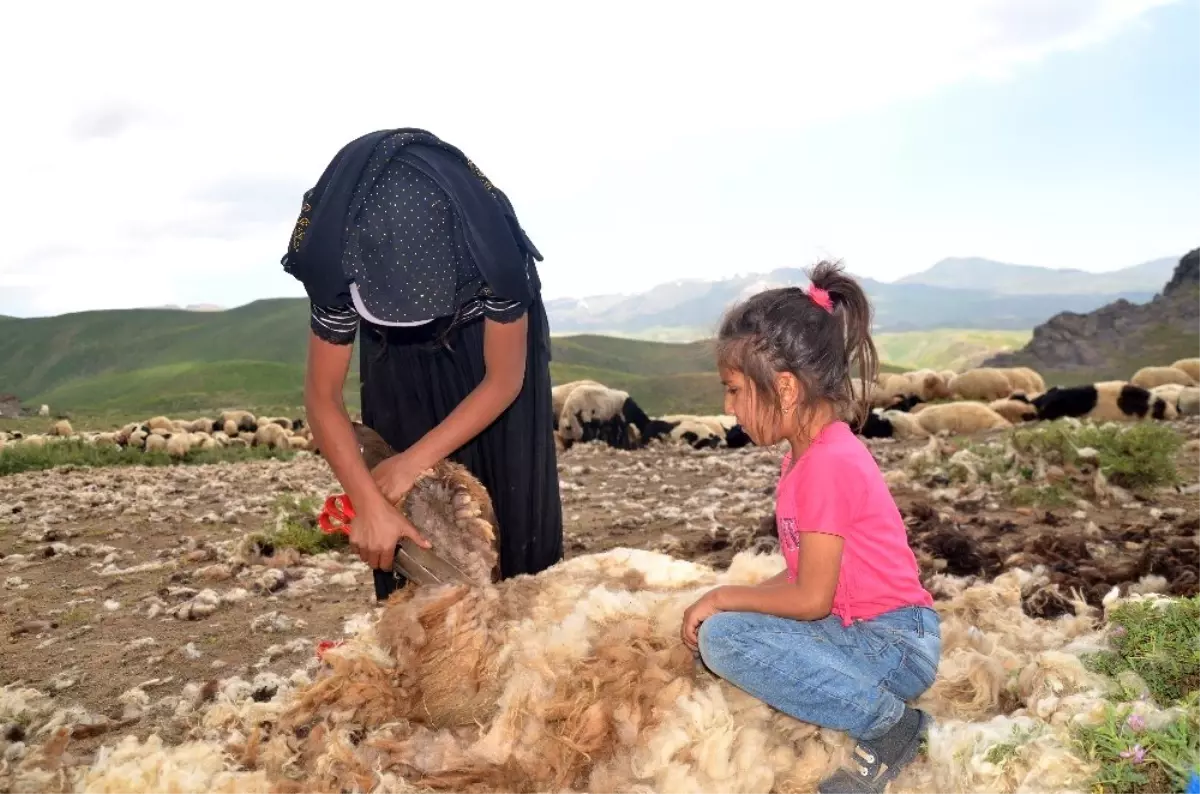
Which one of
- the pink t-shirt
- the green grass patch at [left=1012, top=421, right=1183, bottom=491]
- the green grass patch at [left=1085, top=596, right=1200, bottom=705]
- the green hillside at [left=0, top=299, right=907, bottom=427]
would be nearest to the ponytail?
the pink t-shirt

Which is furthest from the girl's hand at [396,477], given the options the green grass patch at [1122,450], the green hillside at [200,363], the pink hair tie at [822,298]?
the green hillside at [200,363]

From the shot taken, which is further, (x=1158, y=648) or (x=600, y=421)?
(x=600, y=421)

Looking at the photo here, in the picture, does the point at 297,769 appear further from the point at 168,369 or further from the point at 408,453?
the point at 168,369

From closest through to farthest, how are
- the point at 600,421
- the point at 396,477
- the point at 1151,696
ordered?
the point at 1151,696, the point at 396,477, the point at 600,421

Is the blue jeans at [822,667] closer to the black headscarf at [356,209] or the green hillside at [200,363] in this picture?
the black headscarf at [356,209]

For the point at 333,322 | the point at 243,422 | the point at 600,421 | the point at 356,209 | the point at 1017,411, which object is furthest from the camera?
the point at 243,422

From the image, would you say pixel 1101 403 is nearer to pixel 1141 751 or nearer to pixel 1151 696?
pixel 1151 696

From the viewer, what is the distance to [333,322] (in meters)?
3.36

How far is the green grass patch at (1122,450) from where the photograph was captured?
7078mm

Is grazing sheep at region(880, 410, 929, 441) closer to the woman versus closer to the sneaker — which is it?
the woman

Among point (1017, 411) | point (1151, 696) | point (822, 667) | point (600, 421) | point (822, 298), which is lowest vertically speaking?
point (1017, 411)

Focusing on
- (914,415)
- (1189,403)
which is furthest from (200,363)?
(1189,403)

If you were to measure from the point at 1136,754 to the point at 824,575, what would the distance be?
2.97ft

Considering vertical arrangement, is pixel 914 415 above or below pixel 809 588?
below
